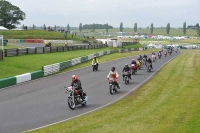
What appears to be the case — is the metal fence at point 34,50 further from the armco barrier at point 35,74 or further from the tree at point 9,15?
the tree at point 9,15

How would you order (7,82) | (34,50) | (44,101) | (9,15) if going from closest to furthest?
(44,101) < (7,82) < (34,50) < (9,15)

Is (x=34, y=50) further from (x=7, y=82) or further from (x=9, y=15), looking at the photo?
(x=9, y=15)

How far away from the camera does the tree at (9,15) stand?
377ft

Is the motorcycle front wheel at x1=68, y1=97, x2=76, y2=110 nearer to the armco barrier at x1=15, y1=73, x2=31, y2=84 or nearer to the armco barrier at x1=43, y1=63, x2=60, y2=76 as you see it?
the armco barrier at x1=15, y1=73, x2=31, y2=84

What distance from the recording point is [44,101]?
22094mm

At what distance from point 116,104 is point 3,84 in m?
10.7

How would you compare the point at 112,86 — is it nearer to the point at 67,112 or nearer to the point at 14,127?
the point at 67,112

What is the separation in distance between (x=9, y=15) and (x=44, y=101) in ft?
325

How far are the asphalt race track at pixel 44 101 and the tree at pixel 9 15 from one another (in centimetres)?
8564

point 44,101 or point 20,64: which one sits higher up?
point 20,64

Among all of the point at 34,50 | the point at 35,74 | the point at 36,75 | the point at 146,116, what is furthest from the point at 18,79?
the point at 34,50

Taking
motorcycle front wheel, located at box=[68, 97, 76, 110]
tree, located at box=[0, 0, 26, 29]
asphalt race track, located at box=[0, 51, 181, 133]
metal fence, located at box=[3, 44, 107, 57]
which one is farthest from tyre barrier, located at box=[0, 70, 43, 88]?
tree, located at box=[0, 0, 26, 29]

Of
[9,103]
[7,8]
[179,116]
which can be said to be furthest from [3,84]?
[7,8]

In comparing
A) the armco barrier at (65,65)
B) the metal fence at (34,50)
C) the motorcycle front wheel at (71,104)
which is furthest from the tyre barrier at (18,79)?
the metal fence at (34,50)
